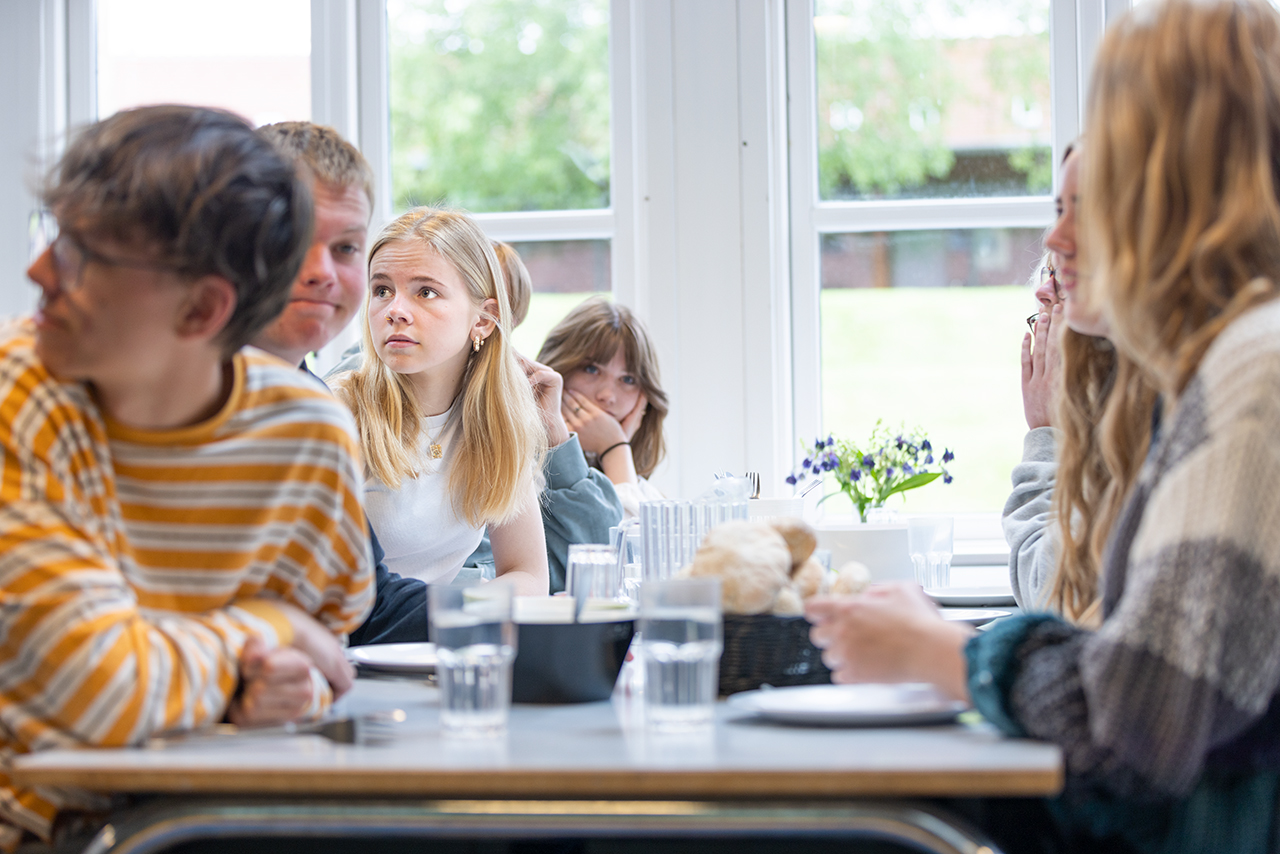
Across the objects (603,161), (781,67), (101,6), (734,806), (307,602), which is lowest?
(734,806)

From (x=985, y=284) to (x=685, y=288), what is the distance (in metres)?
0.82

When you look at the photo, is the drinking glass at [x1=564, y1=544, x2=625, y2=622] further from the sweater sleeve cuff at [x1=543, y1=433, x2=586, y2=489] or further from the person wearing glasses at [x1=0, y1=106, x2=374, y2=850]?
the sweater sleeve cuff at [x1=543, y1=433, x2=586, y2=489]

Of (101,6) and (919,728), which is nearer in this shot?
(919,728)

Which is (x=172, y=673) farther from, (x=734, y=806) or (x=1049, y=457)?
(x=1049, y=457)

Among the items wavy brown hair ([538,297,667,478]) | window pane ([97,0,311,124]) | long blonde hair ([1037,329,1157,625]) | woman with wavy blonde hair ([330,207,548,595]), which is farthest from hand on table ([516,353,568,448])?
long blonde hair ([1037,329,1157,625])

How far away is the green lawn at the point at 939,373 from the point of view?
130 inches

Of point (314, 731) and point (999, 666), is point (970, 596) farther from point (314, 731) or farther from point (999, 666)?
point (314, 731)

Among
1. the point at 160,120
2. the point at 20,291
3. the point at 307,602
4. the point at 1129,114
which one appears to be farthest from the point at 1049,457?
the point at 20,291

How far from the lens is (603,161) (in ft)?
11.0

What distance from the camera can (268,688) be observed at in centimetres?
97

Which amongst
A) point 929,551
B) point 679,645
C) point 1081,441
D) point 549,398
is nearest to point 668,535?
point 1081,441

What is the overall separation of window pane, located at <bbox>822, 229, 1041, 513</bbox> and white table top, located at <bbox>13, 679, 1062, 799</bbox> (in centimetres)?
246

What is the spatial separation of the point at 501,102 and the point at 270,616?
2.60 m

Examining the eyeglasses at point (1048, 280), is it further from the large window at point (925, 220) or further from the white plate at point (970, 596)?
the large window at point (925, 220)
